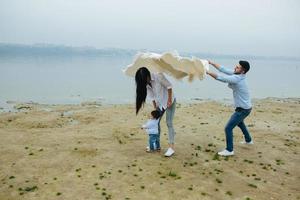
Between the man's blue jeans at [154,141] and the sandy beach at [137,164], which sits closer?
the sandy beach at [137,164]

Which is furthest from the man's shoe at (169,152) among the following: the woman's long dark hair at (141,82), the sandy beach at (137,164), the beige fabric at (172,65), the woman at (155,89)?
the beige fabric at (172,65)

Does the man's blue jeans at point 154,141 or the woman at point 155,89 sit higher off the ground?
the woman at point 155,89

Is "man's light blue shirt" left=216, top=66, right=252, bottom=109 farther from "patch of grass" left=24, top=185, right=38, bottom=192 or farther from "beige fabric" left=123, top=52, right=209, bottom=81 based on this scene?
"patch of grass" left=24, top=185, right=38, bottom=192

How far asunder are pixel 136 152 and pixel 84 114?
6.86 metres

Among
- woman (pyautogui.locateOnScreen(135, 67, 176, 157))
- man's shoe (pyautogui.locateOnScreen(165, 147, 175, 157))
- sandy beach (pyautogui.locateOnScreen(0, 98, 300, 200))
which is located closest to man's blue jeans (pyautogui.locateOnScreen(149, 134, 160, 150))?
sandy beach (pyautogui.locateOnScreen(0, 98, 300, 200))

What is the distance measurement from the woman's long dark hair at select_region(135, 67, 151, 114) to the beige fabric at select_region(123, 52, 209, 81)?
546 millimetres

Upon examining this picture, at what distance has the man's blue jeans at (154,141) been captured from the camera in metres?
9.96

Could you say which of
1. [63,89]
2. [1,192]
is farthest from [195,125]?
[63,89]

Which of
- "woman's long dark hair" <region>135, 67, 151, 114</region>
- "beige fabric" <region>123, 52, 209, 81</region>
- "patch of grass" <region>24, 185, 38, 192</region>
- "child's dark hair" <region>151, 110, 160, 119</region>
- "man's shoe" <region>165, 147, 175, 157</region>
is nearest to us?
"patch of grass" <region>24, 185, 38, 192</region>

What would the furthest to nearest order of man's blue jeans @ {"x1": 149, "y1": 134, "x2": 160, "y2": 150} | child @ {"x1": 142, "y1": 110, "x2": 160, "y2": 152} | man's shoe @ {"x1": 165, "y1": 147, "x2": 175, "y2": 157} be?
man's blue jeans @ {"x1": 149, "y1": 134, "x2": 160, "y2": 150}
man's shoe @ {"x1": 165, "y1": 147, "x2": 175, "y2": 157}
child @ {"x1": 142, "y1": 110, "x2": 160, "y2": 152}

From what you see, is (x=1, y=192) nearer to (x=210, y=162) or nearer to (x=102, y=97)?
(x=210, y=162)

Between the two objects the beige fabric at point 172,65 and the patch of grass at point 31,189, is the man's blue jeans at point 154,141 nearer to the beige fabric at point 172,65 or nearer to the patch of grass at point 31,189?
the beige fabric at point 172,65

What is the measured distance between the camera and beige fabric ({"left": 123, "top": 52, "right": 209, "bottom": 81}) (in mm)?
9047

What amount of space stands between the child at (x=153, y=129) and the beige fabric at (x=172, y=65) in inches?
42.3
